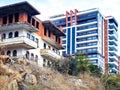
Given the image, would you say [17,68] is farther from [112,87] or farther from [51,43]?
[51,43]

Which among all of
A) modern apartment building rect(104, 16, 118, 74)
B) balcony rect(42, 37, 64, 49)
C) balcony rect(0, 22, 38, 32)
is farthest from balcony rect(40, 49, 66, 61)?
modern apartment building rect(104, 16, 118, 74)

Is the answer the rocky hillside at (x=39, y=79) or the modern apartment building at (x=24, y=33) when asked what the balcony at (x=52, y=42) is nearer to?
the modern apartment building at (x=24, y=33)

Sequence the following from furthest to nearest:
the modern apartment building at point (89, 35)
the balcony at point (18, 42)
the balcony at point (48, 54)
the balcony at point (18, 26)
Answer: the modern apartment building at point (89, 35), the balcony at point (48, 54), the balcony at point (18, 26), the balcony at point (18, 42)

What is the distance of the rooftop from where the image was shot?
123 ft

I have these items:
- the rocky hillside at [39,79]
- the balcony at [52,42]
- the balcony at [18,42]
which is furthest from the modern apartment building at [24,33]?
the rocky hillside at [39,79]

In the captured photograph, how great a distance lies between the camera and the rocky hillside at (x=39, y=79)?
25000 millimetres

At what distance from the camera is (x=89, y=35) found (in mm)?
89688

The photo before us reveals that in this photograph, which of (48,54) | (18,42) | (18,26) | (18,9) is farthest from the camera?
(48,54)

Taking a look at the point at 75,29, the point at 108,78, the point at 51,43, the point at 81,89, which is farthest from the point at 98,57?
the point at 81,89

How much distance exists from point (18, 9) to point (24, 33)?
2.99 m

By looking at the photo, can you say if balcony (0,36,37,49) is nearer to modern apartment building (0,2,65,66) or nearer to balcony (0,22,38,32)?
modern apartment building (0,2,65,66)

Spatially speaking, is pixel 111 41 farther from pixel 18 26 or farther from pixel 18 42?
pixel 18 42

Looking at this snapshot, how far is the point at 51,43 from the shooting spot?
151 ft

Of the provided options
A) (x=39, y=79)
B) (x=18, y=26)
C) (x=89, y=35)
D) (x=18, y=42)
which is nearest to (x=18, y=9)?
(x=18, y=26)
